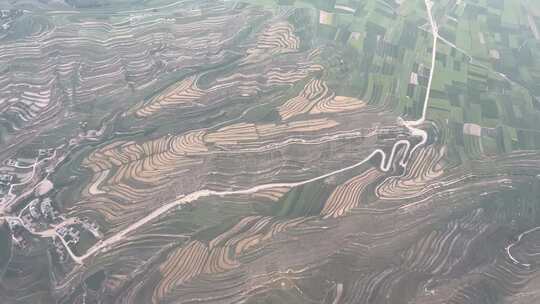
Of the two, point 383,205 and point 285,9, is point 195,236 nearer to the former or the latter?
point 383,205

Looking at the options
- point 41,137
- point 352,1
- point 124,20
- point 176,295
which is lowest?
point 176,295

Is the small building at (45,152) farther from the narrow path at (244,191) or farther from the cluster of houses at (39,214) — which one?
the narrow path at (244,191)

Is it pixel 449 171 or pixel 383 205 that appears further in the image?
pixel 449 171

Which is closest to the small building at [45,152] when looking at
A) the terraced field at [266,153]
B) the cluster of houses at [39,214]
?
the terraced field at [266,153]

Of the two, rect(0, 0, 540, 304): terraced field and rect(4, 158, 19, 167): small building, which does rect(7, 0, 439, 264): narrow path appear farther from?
rect(4, 158, 19, 167): small building

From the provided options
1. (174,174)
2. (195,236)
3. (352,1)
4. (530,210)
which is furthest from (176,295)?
(352,1)

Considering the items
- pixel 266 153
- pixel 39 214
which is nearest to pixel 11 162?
pixel 39 214

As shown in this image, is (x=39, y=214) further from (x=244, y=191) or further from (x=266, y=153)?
(x=266, y=153)

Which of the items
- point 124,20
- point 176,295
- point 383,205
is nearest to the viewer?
point 176,295
